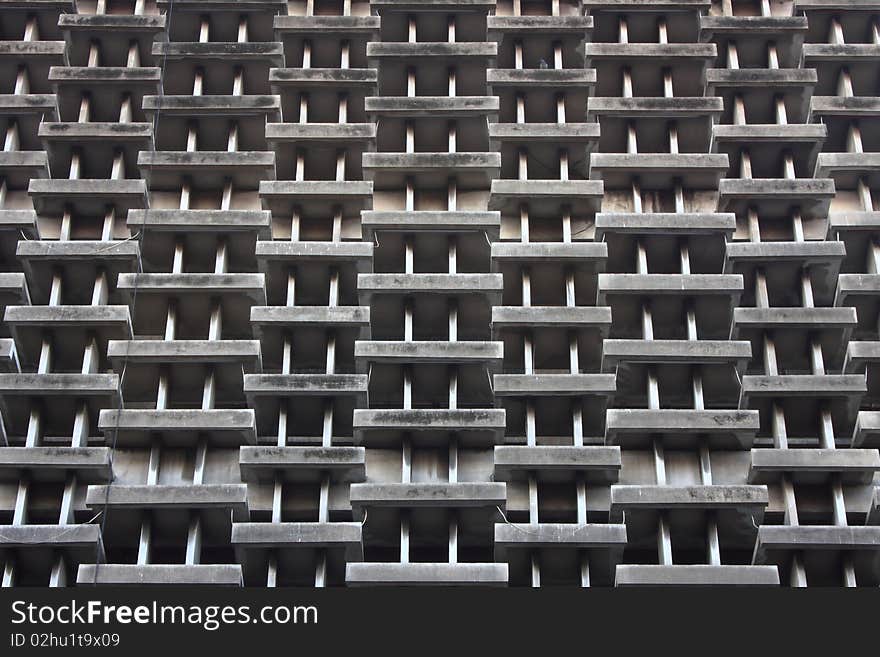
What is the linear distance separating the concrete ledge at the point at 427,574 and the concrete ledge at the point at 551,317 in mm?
4795

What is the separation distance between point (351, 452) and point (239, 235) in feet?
17.7

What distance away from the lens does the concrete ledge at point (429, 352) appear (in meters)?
30.6

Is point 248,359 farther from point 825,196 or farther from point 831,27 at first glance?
point 831,27

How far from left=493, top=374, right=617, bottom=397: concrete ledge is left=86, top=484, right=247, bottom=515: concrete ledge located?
15.7 ft

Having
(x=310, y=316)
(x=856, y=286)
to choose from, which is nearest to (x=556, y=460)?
(x=310, y=316)

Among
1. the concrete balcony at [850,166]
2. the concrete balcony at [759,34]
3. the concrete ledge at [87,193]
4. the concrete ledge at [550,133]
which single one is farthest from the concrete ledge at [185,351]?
the concrete balcony at [759,34]

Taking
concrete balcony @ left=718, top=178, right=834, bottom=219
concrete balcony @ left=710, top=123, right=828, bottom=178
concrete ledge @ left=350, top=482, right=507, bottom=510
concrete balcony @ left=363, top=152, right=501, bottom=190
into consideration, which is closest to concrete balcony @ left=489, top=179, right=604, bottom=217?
concrete balcony @ left=363, top=152, right=501, bottom=190

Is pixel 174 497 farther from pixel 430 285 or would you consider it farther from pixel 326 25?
pixel 326 25

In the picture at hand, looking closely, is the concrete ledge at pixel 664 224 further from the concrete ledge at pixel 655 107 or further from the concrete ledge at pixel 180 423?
the concrete ledge at pixel 180 423

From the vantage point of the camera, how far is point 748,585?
2809 centimetres

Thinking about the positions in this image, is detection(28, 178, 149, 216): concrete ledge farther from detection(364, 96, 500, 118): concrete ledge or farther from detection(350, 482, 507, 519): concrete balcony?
detection(350, 482, 507, 519): concrete balcony

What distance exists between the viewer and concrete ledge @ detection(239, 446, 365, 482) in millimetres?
29562

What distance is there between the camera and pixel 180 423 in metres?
30.1

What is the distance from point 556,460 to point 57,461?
837cm
